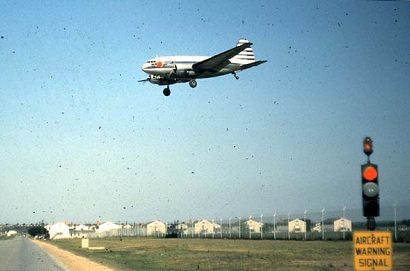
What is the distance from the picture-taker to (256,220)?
71.9 metres

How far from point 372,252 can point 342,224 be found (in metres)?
38.4

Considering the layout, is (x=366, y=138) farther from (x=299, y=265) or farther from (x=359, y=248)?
(x=299, y=265)

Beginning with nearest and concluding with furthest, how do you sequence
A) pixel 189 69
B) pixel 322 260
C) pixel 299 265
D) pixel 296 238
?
pixel 299 265 < pixel 322 260 < pixel 189 69 < pixel 296 238

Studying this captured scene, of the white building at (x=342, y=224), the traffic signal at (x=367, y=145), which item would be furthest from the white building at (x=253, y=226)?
the traffic signal at (x=367, y=145)

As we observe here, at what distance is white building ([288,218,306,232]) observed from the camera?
60.0 m

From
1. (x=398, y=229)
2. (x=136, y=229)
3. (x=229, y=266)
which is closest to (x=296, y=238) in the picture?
(x=398, y=229)

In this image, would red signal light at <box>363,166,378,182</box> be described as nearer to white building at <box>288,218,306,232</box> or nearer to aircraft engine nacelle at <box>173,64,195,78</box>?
aircraft engine nacelle at <box>173,64,195,78</box>

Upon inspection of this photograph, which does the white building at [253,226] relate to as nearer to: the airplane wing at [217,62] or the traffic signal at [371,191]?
the airplane wing at [217,62]

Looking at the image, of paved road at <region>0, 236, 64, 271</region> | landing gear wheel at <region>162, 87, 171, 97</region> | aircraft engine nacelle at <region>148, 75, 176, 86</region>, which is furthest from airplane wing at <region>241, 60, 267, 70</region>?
paved road at <region>0, 236, 64, 271</region>

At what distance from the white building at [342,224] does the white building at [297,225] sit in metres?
7.82

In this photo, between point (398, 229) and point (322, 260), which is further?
point (398, 229)

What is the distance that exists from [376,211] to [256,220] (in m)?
60.1

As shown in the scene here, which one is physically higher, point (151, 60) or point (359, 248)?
point (151, 60)

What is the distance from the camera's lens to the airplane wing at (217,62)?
1468 inches
